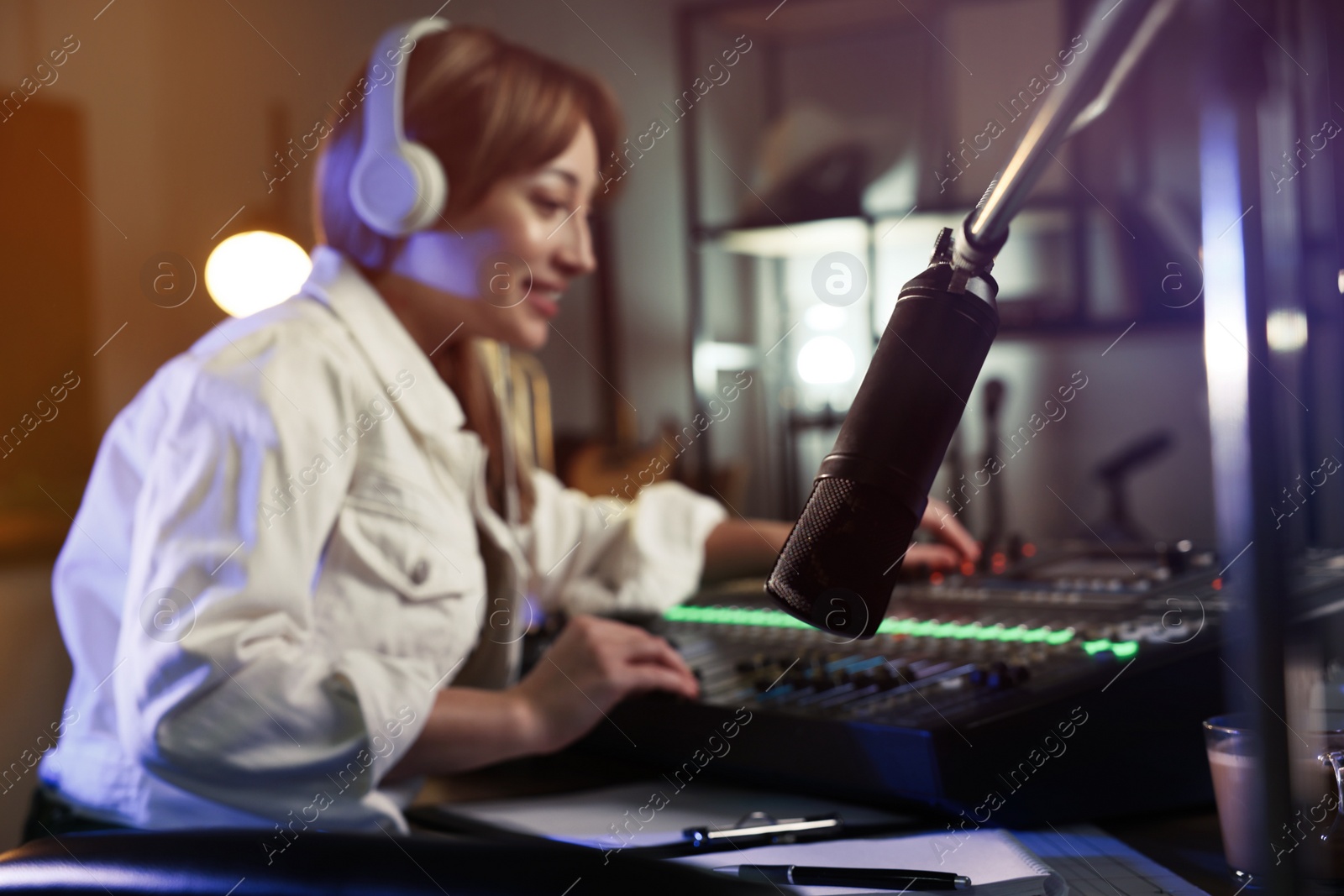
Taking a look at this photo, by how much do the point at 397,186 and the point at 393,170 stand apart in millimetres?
16

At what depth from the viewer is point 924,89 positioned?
3.87 metres

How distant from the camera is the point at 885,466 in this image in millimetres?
454

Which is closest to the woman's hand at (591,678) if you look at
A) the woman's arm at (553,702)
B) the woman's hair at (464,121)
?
the woman's arm at (553,702)

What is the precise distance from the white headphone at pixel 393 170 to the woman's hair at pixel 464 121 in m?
0.02

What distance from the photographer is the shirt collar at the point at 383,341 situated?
1138mm

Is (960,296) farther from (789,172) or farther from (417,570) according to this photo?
(789,172)

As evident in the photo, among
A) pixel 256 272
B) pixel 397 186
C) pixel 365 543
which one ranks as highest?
→ pixel 256 272

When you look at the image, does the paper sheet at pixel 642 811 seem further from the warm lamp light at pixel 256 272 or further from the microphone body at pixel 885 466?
the warm lamp light at pixel 256 272

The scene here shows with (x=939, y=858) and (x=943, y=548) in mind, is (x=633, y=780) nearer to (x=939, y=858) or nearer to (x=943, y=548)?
(x=939, y=858)

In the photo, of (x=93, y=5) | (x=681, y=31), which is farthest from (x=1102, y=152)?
(x=93, y=5)

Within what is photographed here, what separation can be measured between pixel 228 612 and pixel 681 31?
3.40 meters

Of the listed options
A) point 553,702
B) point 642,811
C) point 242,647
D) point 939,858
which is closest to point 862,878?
point 939,858

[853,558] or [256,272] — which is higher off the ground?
[256,272]

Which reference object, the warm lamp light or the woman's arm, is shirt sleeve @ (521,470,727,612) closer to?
the woman's arm
